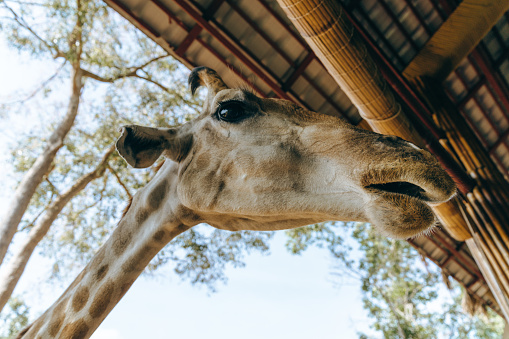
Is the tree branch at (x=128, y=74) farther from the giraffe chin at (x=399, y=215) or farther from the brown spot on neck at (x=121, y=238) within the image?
the giraffe chin at (x=399, y=215)

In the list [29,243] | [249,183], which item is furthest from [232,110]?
[29,243]

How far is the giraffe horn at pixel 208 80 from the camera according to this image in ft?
8.49

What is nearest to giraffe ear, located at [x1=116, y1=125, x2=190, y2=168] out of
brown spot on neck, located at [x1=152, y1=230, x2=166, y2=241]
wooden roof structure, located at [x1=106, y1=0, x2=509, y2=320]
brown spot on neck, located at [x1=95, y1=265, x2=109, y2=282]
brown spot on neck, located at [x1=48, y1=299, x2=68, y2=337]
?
brown spot on neck, located at [x1=152, y1=230, x2=166, y2=241]

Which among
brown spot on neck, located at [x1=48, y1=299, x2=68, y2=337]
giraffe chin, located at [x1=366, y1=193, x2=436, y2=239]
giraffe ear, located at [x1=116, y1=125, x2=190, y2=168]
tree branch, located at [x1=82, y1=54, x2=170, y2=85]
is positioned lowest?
giraffe chin, located at [x1=366, y1=193, x2=436, y2=239]

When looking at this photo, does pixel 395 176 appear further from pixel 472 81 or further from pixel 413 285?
pixel 413 285

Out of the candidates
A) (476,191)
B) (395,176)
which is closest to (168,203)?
(395,176)

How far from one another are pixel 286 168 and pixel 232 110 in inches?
20.7

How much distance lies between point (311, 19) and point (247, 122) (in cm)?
141

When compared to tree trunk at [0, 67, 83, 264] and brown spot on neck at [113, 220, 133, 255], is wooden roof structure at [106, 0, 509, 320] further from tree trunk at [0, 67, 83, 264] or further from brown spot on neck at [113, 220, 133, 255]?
tree trunk at [0, 67, 83, 264]

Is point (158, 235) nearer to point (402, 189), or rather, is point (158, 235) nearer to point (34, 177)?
point (402, 189)

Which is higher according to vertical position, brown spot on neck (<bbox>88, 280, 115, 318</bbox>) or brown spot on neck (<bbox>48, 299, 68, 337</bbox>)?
brown spot on neck (<bbox>48, 299, 68, 337</bbox>)

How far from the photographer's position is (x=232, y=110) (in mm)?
2184

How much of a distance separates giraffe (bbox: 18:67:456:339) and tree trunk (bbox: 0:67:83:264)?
528cm

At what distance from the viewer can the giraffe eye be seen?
217cm
